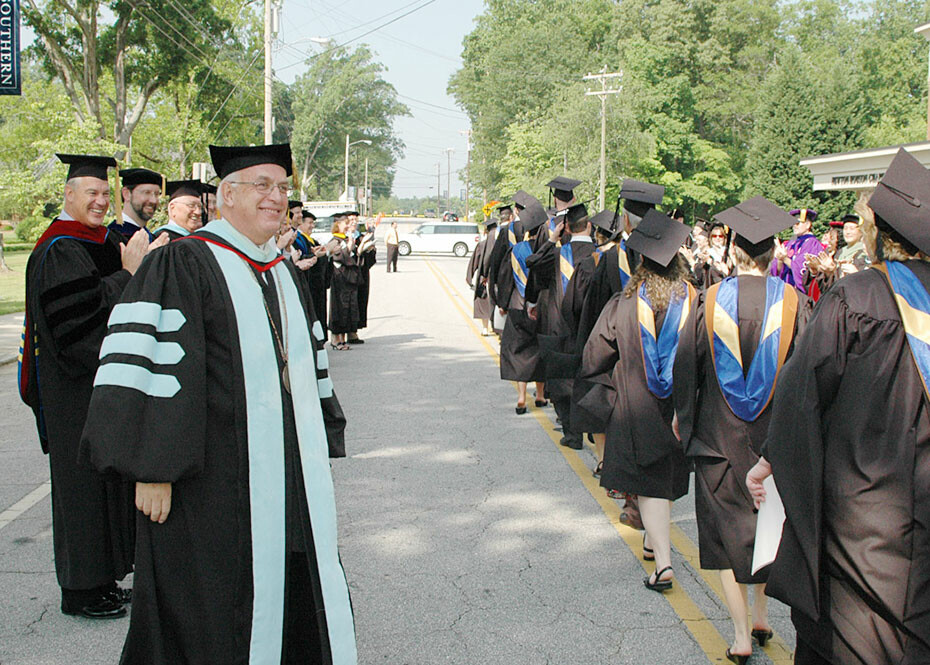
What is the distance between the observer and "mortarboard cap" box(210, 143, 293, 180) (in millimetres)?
3053

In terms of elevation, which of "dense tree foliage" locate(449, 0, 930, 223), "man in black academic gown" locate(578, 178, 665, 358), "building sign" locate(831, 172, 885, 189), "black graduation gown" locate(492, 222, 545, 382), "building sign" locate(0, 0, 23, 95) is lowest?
"black graduation gown" locate(492, 222, 545, 382)

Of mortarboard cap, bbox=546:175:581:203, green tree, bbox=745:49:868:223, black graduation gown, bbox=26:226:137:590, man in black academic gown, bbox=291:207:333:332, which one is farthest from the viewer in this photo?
green tree, bbox=745:49:868:223

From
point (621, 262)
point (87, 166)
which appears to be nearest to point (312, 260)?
point (621, 262)

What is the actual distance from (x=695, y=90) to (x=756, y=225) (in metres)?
57.4

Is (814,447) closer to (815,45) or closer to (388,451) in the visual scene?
(388,451)

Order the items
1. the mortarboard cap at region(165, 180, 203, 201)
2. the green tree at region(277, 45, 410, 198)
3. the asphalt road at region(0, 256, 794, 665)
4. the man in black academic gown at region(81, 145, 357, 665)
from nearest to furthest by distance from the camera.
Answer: the man in black academic gown at region(81, 145, 357, 665)
the asphalt road at region(0, 256, 794, 665)
the mortarboard cap at region(165, 180, 203, 201)
the green tree at region(277, 45, 410, 198)

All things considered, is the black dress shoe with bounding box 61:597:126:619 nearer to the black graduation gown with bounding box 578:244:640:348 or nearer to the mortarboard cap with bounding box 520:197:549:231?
the black graduation gown with bounding box 578:244:640:348

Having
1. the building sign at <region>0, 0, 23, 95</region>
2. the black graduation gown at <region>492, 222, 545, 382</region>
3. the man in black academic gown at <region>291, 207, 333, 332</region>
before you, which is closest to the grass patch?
the building sign at <region>0, 0, 23, 95</region>

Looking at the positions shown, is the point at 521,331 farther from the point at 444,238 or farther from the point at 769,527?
the point at 444,238

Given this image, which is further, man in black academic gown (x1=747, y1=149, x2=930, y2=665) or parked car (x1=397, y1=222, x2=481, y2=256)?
parked car (x1=397, y1=222, x2=481, y2=256)

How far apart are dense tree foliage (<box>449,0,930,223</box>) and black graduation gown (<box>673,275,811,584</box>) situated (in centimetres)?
3823

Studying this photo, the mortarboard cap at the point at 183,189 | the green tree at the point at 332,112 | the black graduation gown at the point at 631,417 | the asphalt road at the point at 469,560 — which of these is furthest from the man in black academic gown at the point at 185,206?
the green tree at the point at 332,112

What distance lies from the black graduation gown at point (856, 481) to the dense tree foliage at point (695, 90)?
130 feet

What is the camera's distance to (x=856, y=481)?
8.27 feet
